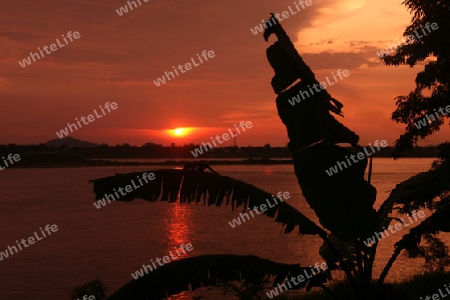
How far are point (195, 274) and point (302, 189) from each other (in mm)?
2093

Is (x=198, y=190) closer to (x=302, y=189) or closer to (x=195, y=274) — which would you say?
(x=195, y=274)

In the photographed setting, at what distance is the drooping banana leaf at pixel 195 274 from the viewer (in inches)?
300

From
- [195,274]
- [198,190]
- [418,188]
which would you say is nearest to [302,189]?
[198,190]

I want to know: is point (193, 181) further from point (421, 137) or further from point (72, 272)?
point (72, 272)

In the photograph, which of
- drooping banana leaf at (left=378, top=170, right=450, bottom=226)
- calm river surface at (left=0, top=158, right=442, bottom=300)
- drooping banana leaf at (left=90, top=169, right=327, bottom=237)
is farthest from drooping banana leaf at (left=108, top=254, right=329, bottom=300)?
calm river surface at (left=0, top=158, right=442, bottom=300)

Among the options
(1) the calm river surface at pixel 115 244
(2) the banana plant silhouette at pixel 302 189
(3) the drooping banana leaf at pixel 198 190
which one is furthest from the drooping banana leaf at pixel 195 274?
(1) the calm river surface at pixel 115 244

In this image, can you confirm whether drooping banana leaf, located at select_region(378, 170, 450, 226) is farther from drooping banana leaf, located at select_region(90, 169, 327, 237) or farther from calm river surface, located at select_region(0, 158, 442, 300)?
calm river surface, located at select_region(0, 158, 442, 300)

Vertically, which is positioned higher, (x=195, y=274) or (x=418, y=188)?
(x=195, y=274)

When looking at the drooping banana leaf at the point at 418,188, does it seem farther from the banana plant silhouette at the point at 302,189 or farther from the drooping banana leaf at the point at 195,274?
the drooping banana leaf at the point at 195,274

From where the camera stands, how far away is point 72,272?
33875mm

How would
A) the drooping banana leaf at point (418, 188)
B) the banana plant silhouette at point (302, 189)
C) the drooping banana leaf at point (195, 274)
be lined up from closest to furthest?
1. the drooping banana leaf at point (195, 274)
2. the banana plant silhouette at point (302, 189)
3. the drooping banana leaf at point (418, 188)

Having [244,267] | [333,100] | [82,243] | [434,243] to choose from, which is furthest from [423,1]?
[82,243]

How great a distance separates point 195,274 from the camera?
773 cm

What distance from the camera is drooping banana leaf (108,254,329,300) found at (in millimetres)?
7621
